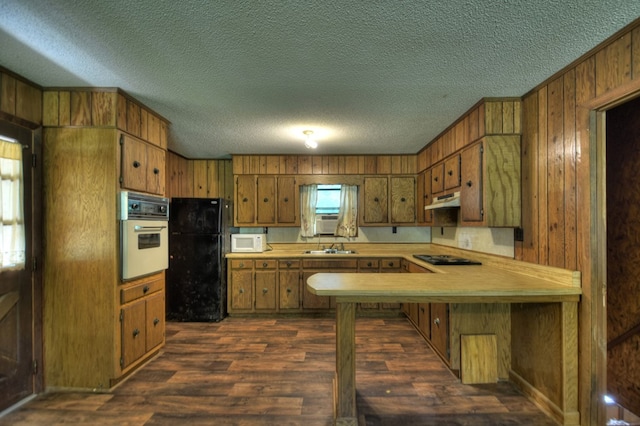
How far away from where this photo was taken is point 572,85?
1877mm

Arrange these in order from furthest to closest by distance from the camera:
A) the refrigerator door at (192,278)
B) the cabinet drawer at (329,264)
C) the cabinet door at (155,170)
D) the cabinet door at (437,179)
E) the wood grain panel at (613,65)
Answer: the cabinet drawer at (329,264)
the refrigerator door at (192,278)
the cabinet door at (437,179)
the cabinet door at (155,170)
the wood grain panel at (613,65)

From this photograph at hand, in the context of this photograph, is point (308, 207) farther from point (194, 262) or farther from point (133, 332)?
point (133, 332)

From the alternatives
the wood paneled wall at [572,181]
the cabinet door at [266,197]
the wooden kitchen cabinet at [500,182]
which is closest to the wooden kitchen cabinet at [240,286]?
the cabinet door at [266,197]

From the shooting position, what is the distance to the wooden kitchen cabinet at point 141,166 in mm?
2332

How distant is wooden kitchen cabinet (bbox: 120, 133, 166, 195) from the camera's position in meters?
2.33

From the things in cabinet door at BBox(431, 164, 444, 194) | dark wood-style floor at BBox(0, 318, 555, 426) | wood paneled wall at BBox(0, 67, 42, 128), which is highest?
wood paneled wall at BBox(0, 67, 42, 128)

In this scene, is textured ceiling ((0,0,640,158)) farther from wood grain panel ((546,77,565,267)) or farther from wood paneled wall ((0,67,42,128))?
wood grain panel ((546,77,565,267))

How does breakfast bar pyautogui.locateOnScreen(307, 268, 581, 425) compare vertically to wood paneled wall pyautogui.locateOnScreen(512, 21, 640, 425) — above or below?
below

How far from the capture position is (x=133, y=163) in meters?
2.41

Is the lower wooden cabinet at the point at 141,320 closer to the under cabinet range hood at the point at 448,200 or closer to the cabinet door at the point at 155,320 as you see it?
the cabinet door at the point at 155,320

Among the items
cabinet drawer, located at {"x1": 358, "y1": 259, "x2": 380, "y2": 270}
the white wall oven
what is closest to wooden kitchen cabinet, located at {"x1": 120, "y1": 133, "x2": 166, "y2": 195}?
the white wall oven

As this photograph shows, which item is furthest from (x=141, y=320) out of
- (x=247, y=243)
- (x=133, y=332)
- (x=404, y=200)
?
(x=404, y=200)

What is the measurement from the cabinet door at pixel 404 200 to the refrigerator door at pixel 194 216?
2.55m

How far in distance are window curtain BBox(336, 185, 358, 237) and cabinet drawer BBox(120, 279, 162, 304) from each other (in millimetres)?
2526
